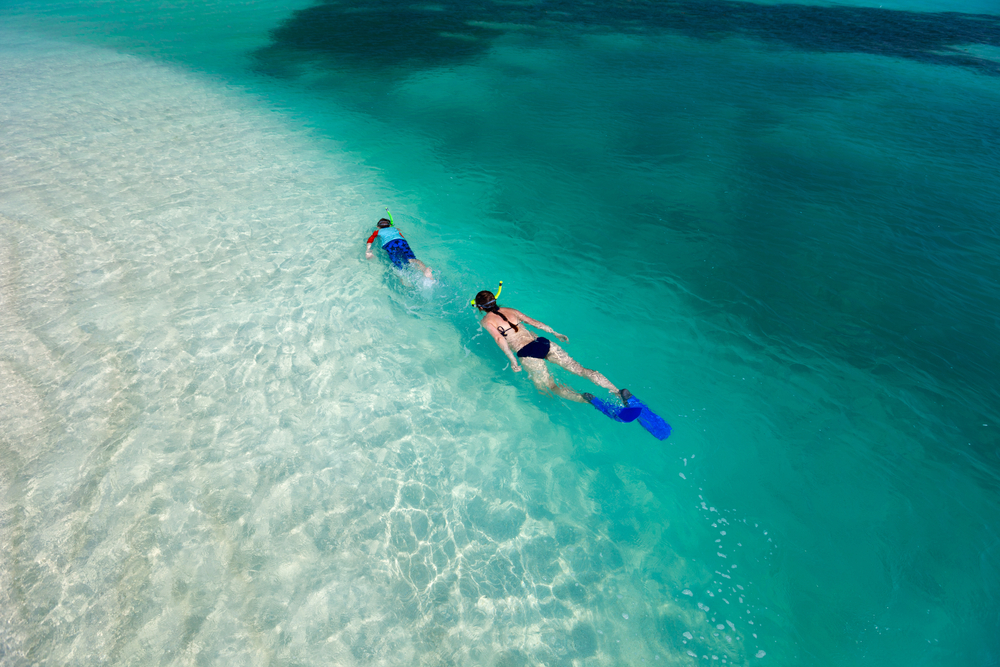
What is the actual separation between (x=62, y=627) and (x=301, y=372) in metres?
5.16

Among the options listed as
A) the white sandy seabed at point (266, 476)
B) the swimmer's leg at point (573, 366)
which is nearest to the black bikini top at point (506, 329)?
the swimmer's leg at point (573, 366)

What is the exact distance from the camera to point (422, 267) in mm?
12227

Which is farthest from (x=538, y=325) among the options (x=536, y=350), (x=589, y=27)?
A: (x=589, y=27)

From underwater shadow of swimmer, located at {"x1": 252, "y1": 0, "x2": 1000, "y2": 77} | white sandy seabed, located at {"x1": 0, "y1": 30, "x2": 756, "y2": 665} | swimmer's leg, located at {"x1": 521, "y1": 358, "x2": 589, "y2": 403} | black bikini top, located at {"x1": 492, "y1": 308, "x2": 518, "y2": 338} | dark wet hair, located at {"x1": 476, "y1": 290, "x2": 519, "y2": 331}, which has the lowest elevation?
white sandy seabed, located at {"x1": 0, "y1": 30, "x2": 756, "y2": 665}

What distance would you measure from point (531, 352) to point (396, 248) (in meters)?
5.13

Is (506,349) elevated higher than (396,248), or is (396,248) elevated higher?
(396,248)

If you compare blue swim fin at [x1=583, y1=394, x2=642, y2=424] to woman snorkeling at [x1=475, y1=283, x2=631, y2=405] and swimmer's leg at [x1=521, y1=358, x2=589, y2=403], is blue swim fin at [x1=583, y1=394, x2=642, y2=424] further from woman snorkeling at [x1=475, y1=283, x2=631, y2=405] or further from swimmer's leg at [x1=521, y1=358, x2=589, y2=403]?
swimmer's leg at [x1=521, y1=358, x2=589, y2=403]

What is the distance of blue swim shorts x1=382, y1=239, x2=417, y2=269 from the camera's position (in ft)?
39.0

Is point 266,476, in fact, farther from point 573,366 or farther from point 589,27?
point 589,27

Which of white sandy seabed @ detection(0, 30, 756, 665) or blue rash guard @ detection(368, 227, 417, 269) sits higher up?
blue rash guard @ detection(368, 227, 417, 269)

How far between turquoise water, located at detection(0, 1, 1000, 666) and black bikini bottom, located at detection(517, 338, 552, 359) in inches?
32.5

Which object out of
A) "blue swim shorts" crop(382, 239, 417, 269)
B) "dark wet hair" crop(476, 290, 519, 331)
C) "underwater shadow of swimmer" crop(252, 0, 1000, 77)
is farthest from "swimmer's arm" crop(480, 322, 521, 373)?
"underwater shadow of swimmer" crop(252, 0, 1000, 77)

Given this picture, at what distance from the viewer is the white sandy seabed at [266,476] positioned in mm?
6332

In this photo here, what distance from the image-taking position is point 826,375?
1005 cm
